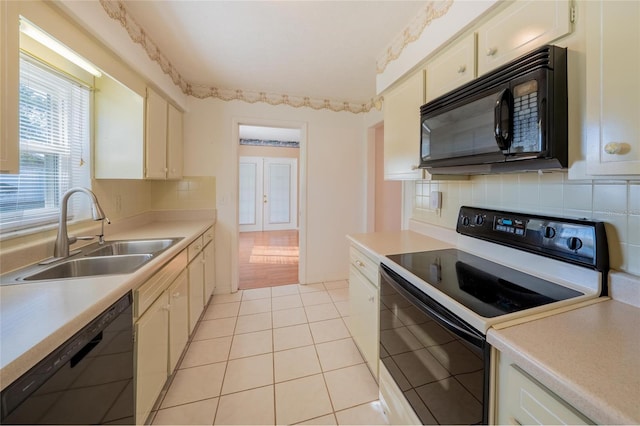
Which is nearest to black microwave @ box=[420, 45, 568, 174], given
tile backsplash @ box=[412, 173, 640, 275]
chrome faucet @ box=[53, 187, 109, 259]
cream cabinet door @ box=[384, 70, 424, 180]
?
tile backsplash @ box=[412, 173, 640, 275]

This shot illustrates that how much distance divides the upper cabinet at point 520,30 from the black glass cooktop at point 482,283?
0.90 metres

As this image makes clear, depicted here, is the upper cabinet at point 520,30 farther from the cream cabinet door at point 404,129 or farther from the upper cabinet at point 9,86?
the upper cabinet at point 9,86

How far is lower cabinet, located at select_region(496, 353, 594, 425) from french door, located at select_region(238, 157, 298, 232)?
646 centimetres

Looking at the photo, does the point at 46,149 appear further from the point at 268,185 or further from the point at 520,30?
the point at 268,185

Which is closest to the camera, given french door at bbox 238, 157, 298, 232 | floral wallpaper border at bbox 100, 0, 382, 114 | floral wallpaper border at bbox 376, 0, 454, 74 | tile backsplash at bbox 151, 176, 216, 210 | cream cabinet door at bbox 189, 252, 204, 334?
floral wallpaper border at bbox 376, 0, 454, 74

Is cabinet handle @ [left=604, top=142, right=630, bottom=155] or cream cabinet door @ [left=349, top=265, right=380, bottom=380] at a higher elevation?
cabinet handle @ [left=604, top=142, right=630, bottom=155]

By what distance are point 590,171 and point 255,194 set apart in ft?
21.4

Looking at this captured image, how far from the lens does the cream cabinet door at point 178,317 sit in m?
1.47

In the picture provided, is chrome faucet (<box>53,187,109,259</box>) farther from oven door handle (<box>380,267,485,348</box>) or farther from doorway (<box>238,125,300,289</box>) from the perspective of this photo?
doorway (<box>238,125,300,289</box>)

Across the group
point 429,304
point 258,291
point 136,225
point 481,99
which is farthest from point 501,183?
point 136,225

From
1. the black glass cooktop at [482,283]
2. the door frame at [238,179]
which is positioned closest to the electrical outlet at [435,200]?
the black glass cooktop at [482,283]

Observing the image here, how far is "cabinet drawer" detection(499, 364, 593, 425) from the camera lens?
1.71 ft

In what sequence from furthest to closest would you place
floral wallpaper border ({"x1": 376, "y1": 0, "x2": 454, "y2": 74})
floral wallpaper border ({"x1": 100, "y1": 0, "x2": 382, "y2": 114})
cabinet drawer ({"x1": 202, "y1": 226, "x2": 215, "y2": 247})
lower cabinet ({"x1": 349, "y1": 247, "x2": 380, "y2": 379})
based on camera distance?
cabinet drawer ({"x1": 202, "y1": 226, "x2": 215, "y2": 247}) < floral wallpaper border ({"x1": 100, "y1": 0, "x2": 382, "y2": 114}) < lower cabinet ({"x1": 349, "y1": 247, "x2": 380, "y2": 379}) < floral wallpaper border ({"x1": 376, "y1": 0, "x2": 454, "y2": 74})

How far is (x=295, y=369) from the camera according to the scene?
1.67m
